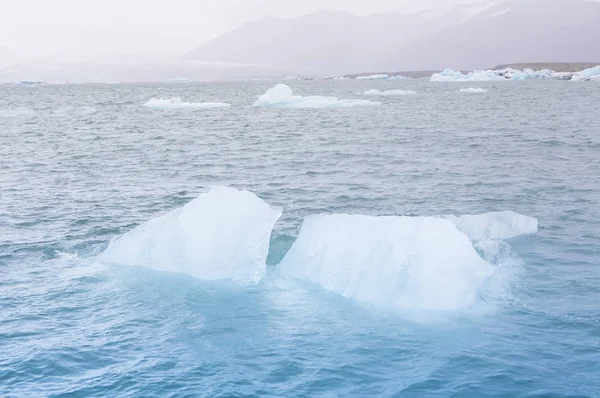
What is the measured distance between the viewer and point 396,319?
335 inches

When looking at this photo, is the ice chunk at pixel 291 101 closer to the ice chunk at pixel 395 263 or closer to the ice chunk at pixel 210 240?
the ice chunk at pixel 210 240

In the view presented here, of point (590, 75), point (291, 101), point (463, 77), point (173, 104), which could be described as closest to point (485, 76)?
point (463, 77)

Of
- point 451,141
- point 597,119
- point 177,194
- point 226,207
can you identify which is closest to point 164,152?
point 177,194

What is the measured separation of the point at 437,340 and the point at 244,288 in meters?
3.32

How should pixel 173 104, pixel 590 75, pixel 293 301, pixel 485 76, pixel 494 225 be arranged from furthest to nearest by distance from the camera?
pixel 485 76 → pixel 590 75 → pixel 173 104 → pixel 494 225 → pixel 293 301

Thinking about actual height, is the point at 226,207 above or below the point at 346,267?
above

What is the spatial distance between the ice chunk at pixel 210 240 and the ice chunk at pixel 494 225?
13.1 ft

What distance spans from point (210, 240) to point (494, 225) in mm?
5826

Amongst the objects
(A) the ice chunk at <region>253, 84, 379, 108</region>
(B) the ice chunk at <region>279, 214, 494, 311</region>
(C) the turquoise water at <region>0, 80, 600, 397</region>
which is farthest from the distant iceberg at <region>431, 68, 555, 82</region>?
(B) the ice chunk at <region>279, 214, 494, 311</region>

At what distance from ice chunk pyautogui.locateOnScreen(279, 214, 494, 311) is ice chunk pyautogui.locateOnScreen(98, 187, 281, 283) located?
73 cm

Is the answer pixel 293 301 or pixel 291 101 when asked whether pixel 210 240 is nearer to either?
→ pixel 293 301

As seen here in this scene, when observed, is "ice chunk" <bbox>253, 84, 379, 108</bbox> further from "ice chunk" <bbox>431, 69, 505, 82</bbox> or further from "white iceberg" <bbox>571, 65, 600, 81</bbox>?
"ice chunk" <bbox>431, 69, 505, 82</bbox>

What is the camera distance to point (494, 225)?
12500 mm

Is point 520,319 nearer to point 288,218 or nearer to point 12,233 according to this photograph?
point 288,218
